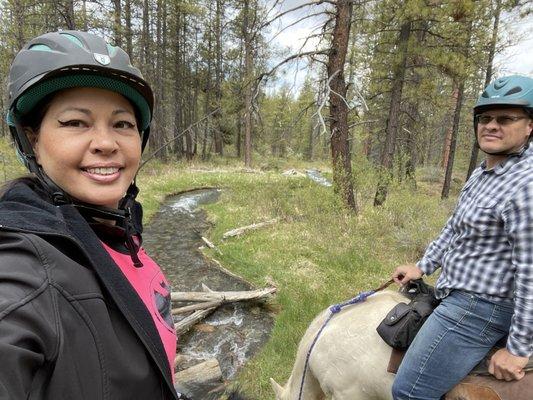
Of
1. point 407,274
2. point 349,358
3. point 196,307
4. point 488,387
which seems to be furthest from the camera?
point 196,307

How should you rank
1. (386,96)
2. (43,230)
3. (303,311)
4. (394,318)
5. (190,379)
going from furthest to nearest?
(386,96) < (303,311) < (190,379) < (394,318) < (43,230)

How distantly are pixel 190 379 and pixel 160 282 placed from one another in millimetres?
3114

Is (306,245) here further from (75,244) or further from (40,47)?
(75,244)

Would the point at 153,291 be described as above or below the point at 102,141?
below

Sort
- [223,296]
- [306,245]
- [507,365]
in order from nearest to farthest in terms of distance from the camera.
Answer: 1. [507,365]
2. [223,296]
3. [306,245]

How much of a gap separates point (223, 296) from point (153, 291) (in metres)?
5.06

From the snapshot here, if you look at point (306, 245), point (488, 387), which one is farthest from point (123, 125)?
point (306, 245)

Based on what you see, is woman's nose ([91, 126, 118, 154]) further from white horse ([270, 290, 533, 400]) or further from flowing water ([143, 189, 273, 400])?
flowing water ([143, 189, 273, 400])

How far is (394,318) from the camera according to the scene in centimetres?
261

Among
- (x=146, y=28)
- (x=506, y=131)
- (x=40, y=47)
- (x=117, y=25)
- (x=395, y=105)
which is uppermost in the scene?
(x=146, y=28)

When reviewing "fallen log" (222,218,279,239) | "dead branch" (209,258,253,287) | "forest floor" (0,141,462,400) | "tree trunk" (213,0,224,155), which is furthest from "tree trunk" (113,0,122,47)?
"dead branch" (209,258,253,287)

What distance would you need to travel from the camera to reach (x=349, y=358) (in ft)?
9.36

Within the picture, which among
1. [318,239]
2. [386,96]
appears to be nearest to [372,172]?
[318,239]

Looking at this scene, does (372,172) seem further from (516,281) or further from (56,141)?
(56,141)
